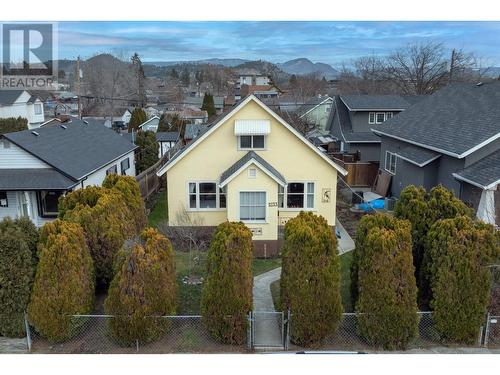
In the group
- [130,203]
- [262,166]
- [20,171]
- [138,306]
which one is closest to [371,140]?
[262,166]

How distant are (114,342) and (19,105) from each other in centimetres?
4508

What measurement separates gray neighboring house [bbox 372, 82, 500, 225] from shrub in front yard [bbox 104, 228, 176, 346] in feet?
43.8

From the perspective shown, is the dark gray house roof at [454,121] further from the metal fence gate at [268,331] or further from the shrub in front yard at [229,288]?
the shrub in front yard at [229,288]

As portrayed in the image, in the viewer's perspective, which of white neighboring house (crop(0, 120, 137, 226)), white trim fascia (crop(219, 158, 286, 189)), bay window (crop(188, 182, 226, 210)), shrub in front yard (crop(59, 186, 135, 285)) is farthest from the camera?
white neighboring house (crop(0, 120, 137, 226))

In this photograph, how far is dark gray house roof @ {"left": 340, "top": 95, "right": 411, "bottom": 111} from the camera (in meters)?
35.0

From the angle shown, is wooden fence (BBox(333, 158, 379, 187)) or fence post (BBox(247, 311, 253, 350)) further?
wooden fence (BBox(333, 158, 379, 187))

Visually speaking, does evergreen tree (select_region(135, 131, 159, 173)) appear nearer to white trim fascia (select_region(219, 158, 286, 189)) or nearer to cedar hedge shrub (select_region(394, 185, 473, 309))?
white trim fascia (select_region(219, 158, 286, 189))

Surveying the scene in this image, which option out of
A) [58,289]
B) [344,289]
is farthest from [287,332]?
[58,289]

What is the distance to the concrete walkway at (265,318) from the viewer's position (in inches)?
427

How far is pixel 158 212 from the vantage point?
23547 mm

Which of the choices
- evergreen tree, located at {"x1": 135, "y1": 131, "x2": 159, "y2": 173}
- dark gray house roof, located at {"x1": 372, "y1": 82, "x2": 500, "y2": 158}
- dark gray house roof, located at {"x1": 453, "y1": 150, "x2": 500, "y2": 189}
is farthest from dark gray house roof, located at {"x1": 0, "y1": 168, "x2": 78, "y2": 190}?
dark gray house roof, located at {"x1": 372, "y1": 82, "x2": 500, "y2": 158}

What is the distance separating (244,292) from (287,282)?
115 cm

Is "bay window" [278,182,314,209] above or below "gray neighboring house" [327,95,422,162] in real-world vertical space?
below

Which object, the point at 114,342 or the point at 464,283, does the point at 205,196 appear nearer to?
the point at 114,342
